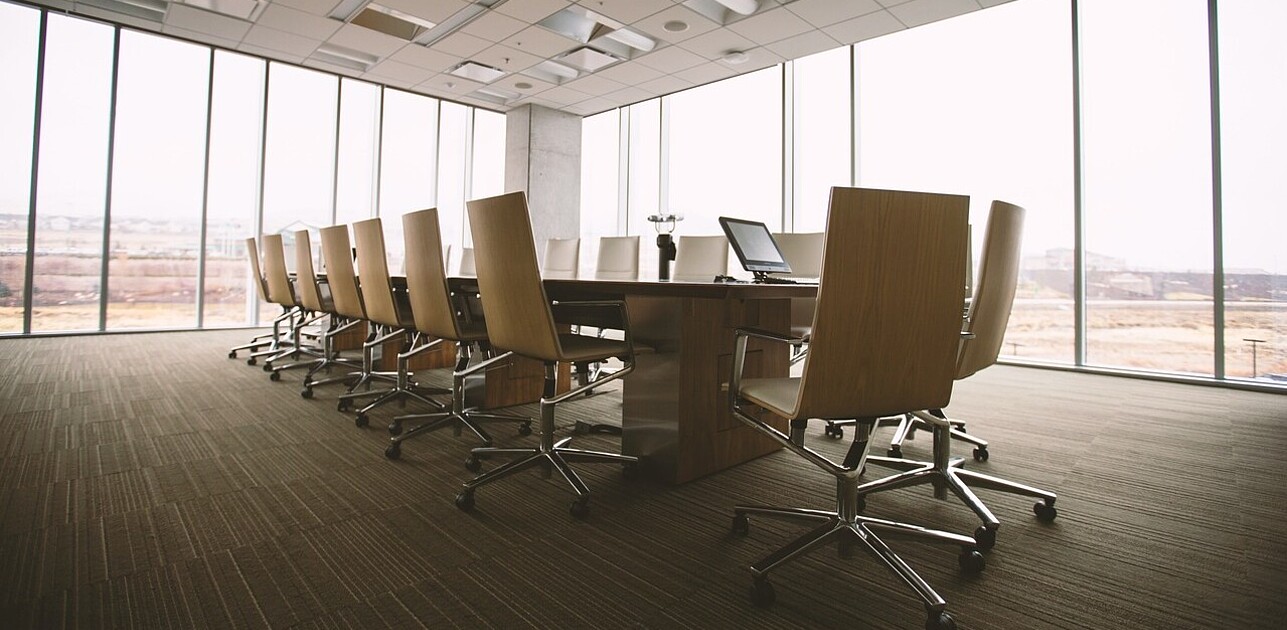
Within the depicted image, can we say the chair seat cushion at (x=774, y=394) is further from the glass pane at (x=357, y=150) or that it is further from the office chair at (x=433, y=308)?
the glass pane at (x=357, y=150)

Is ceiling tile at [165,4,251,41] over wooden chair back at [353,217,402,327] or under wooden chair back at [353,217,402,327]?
over

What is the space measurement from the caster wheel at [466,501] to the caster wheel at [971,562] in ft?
5.11

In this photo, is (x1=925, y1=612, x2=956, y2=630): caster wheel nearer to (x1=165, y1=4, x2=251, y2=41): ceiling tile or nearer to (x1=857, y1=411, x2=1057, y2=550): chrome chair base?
(x1=857, y1=411, x2=1057, y2=550): chrome chair base

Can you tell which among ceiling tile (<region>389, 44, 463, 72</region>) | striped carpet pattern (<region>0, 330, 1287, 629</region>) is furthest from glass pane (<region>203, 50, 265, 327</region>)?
striped carpet pattern (<region>0, 330, 1287, 629</region>)

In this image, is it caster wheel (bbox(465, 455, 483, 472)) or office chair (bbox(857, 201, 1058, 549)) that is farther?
caster wheel (bbox(465, 455, 483, 472))

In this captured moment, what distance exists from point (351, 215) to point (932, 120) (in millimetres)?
7412

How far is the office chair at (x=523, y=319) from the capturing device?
2041 millimetres

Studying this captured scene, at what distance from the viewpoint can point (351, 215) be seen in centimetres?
838

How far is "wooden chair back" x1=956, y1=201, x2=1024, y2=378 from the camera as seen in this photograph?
1887mm

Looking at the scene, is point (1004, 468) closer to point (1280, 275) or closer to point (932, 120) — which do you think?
point (1280, 275)

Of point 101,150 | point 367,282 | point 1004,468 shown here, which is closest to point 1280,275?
point 1004,468

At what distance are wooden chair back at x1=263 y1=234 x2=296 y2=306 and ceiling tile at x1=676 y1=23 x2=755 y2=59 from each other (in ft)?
14.5

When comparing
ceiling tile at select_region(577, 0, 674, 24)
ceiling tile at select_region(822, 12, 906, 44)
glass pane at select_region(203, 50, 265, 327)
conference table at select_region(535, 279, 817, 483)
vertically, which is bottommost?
conference table at select_region(535, 279, 817, 483)

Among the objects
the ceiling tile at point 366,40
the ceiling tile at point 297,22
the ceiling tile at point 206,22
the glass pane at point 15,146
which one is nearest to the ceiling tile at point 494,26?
the ceiling tile at point 366,40
